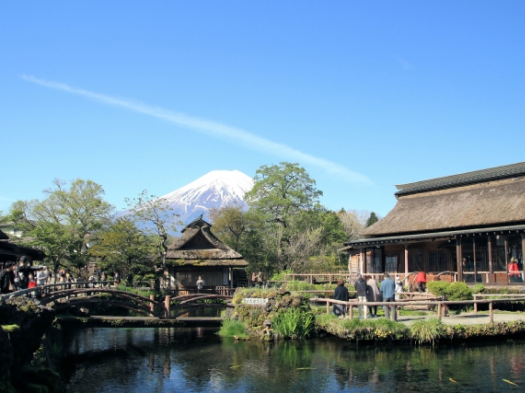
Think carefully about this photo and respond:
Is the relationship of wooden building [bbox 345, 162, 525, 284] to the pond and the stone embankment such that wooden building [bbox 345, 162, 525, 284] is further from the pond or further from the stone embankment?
the stone embankment

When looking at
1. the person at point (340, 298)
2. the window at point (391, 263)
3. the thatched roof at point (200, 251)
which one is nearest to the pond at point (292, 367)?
the person at point (340, 298)

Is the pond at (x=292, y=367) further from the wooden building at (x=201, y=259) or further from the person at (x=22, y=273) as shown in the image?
the wooden building at (x=201, y=259)

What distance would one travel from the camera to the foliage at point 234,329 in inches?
858

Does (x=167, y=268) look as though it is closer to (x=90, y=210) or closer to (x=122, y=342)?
(x=90, y=210)

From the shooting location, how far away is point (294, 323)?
20.6m

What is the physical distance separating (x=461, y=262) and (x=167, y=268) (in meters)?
22.4

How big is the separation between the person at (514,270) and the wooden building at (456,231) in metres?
0.07

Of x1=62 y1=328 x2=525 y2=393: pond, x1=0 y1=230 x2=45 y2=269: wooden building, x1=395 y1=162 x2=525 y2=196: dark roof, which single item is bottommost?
x1=62 y1=328 x2=525 y2=393: pond

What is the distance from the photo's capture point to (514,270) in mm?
30031

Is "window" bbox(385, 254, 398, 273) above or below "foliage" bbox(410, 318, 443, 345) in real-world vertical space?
above

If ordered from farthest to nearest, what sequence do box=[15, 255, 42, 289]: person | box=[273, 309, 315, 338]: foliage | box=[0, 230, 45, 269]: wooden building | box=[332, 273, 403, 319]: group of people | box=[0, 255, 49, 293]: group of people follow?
box=[0, 230, 45, 269]: wooden building → box=[273, 309, 315, 338]: foliage → box=[332, 273, 403, 319]: group of people → box=[15, 255, 42, 289]: person → box=[0, 255, 49, 293]: group of people

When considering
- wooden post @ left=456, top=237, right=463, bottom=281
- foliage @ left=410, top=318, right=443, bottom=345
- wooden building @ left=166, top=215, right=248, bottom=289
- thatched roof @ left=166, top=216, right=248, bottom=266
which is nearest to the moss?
foliage @ left=410, top=318, right=443, bottom=345

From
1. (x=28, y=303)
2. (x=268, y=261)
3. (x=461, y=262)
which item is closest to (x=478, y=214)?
(x=461, y=262)

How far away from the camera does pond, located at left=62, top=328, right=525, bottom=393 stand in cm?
1406
